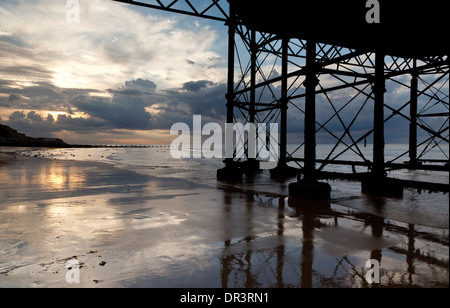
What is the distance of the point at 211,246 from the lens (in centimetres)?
405

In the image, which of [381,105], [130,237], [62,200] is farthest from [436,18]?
[62,200]

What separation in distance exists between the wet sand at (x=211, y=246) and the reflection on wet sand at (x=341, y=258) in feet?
0.04

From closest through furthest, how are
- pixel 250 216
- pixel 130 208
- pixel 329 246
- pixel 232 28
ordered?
pixel 329 246 < pixel 250 216 < pixel 130 208 < pixel 232 28

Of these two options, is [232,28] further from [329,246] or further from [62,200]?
[329,246]

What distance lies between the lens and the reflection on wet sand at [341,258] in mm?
2986

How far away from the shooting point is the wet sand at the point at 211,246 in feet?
9.98

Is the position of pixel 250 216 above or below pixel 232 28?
A: below

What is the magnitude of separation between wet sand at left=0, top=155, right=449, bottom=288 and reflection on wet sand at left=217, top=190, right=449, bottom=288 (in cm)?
1

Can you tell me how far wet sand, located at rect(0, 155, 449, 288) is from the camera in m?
3.04

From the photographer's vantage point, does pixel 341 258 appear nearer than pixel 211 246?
Yes

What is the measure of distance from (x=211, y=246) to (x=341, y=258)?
1.83 m

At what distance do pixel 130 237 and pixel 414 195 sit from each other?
9240 millimetres

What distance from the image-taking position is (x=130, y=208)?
21.7 ft

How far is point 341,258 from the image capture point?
11.8ft
